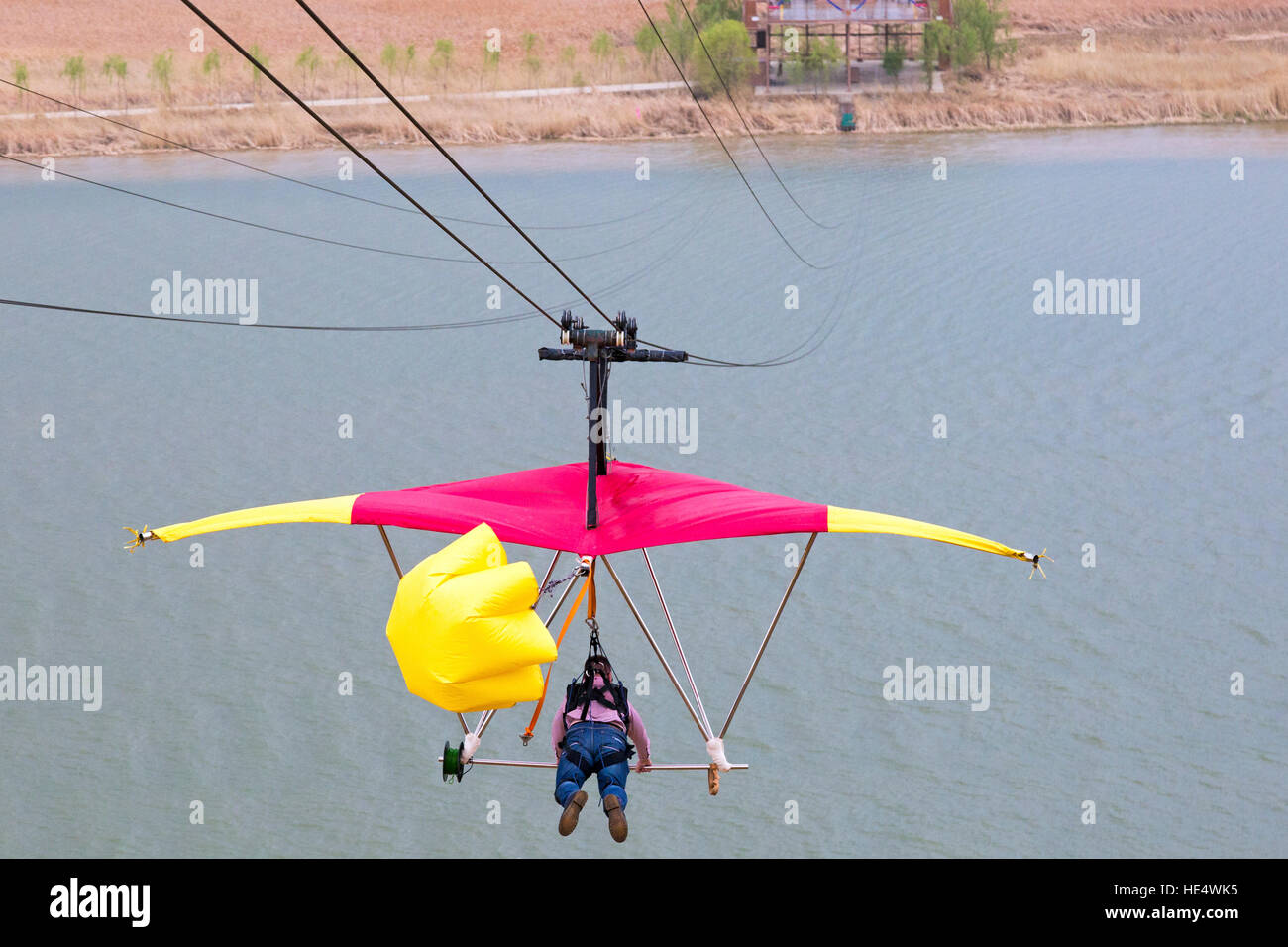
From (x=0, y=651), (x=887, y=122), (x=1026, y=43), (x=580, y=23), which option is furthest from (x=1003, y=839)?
(x=580, y=23)

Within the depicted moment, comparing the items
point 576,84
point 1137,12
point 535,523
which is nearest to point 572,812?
point 535,523

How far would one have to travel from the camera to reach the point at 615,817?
40.0 ft

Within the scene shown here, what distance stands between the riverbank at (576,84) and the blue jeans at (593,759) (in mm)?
40431

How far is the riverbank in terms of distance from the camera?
2073 inches

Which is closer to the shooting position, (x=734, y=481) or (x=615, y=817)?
(x=615, y=817)

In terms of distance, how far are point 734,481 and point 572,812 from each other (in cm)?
1731

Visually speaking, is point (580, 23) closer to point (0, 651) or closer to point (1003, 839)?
point (0, 651)

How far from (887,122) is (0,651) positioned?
3392cm

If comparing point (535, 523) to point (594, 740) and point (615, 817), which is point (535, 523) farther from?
point (615, 817)

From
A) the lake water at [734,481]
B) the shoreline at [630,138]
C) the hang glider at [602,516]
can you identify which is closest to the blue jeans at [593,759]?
the hang glider at [602,516]

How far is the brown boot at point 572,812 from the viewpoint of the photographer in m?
12.0

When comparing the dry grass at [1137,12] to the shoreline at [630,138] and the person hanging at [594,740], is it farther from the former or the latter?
the person hanging at [594,740]

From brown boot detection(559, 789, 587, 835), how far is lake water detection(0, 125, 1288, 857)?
8.90 m

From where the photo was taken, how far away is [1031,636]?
83.0 feet
